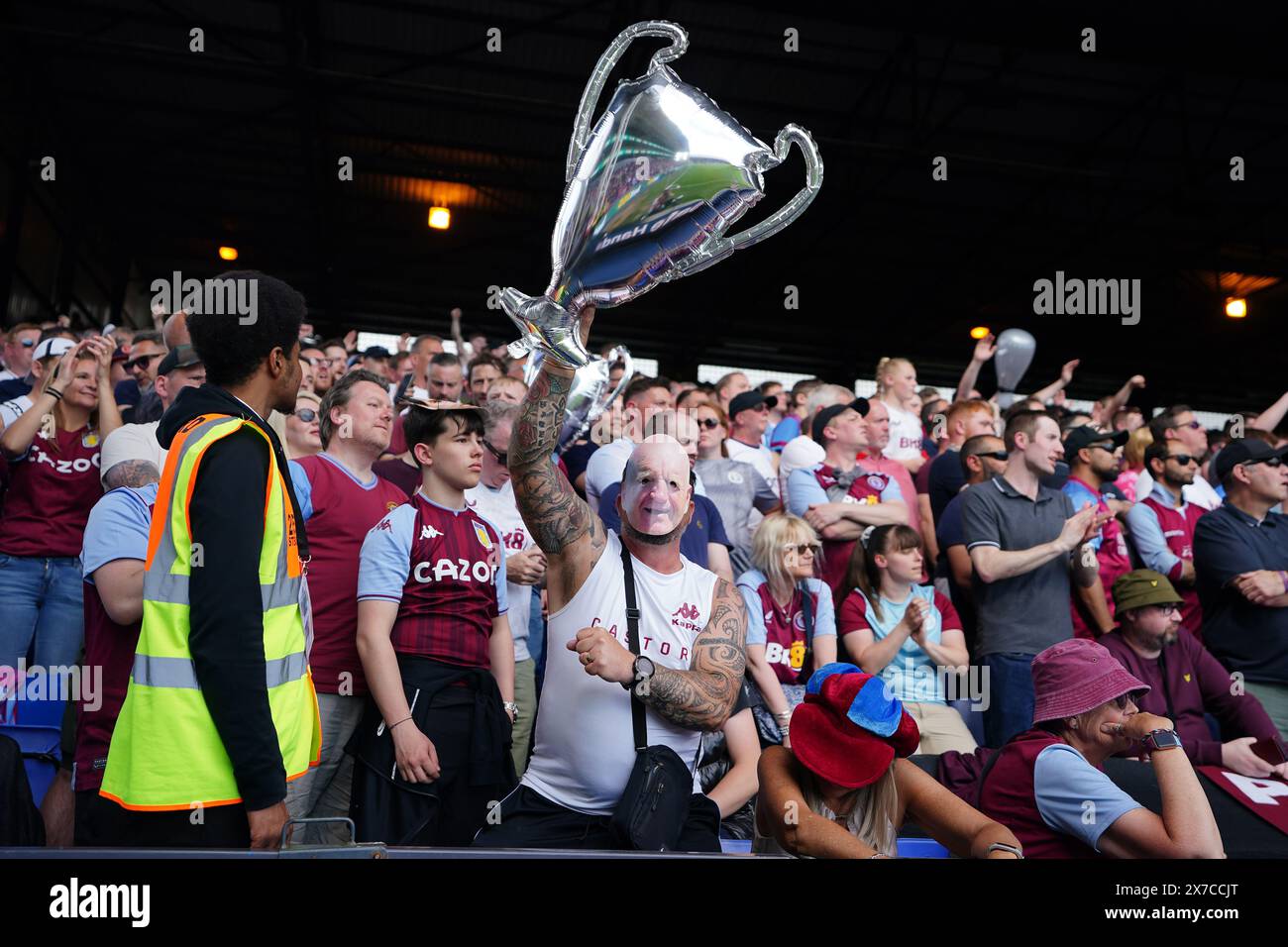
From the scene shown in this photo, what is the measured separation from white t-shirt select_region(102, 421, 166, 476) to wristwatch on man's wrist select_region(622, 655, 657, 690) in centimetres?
221

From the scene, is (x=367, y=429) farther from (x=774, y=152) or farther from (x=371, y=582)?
(x=774, y=152)

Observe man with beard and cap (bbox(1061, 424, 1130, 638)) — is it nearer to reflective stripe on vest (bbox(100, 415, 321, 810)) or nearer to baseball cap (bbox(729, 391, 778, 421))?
baseball cap (bbox(729, 391, 778, 421))

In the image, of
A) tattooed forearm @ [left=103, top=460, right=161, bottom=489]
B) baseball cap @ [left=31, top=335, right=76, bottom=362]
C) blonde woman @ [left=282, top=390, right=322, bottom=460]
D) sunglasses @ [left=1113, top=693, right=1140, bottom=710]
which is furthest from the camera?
baseball cap @ [left=31, top=335, right=76, bottom=362]

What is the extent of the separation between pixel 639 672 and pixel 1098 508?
3.79m

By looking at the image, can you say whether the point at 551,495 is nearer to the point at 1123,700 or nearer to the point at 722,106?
the point at 1123,700

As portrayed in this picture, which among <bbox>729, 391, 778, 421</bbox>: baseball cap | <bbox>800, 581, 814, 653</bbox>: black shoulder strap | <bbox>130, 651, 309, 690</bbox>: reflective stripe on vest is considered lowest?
<bbox>800, 581, 814, 653</bbox>: black shoulder strap

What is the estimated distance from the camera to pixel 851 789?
2697 mm

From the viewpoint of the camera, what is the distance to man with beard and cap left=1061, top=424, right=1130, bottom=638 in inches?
223

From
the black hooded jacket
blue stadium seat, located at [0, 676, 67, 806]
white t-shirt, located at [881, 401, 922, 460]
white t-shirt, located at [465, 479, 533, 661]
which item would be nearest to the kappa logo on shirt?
the black hooded jacket

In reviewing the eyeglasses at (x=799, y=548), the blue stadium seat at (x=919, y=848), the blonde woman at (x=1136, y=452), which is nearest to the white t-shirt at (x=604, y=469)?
the eyeglasses at (x=799, y=548)

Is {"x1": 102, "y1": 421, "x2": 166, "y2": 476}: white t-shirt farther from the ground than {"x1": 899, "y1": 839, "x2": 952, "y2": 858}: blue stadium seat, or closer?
farther from the ground

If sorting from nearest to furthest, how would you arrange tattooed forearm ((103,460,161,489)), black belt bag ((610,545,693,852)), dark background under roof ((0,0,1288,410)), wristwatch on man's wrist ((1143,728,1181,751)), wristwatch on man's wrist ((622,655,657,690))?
black belt bag ((610,545,693,852)) < wristwatch on man's wrist ((622,655,657,690)) < wristwatch on man's wrist ((1143,728,1181,751)) < tattooed forearm ((103,460,161,489)) < dark background under roof ((0,0,1288,410))

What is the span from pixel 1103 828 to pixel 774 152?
1.92 m
